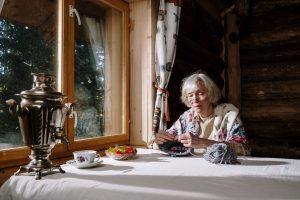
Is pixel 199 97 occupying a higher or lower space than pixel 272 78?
lower

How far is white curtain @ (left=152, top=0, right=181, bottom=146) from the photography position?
276 cm

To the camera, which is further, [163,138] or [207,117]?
[207,117]

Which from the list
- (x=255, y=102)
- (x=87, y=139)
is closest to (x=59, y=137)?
(x=87, y=139)

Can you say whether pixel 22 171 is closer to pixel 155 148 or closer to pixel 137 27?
pixel 155 148

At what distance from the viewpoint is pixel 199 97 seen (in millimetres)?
2400

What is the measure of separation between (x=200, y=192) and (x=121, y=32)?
2.17m

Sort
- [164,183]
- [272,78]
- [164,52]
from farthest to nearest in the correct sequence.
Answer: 1. [272,78]
2. [164,52]
3. [164,183]

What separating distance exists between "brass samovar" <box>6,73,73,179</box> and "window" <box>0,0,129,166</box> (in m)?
0.36

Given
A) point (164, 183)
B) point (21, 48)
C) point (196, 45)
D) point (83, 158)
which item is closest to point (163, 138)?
point (83, 158)

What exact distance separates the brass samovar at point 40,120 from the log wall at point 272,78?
3.15 meters

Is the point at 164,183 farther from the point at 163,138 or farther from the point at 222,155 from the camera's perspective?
the point at 163,138

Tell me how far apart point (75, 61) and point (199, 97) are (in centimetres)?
107

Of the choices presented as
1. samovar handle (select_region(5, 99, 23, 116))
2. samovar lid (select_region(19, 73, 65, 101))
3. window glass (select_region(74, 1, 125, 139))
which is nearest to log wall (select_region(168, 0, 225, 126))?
window glass (select_region(74, 1, 125, 139))

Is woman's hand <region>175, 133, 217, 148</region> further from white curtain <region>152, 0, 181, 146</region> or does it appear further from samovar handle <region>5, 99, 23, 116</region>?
samovar handle <region>5, 99, 23, 116</region>
